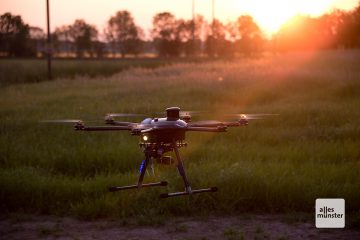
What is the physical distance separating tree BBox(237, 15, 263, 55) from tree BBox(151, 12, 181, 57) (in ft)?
48.0

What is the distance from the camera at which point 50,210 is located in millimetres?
9023

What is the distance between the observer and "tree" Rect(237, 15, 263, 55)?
334ft

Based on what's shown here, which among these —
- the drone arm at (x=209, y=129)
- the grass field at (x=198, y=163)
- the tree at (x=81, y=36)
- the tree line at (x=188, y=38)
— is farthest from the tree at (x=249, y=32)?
the drone arm at (x=209, y=129)

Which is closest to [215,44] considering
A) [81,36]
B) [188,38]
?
[188,38]

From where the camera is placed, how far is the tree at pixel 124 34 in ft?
317

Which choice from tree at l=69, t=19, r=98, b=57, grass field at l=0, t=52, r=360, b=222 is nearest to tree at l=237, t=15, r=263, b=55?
tree at l=69, t=19, r=98, b=57

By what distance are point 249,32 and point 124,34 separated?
82.2 ft

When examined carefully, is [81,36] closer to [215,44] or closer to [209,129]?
[215,44]
